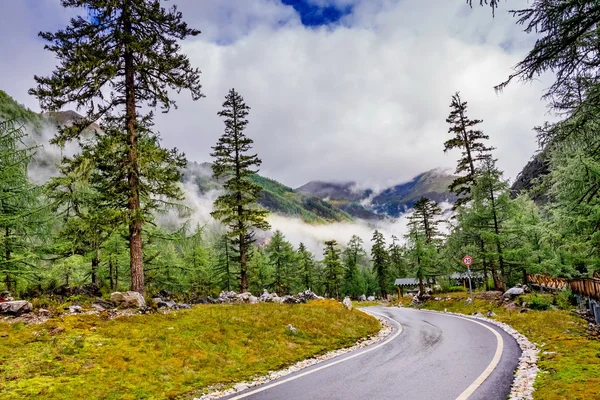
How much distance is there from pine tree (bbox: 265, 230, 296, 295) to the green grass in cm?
4631

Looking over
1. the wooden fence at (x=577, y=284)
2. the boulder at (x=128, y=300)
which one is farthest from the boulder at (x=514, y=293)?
the boulder at (x=128, y=300)

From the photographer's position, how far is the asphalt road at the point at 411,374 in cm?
678

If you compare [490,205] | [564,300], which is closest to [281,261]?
[490,205]

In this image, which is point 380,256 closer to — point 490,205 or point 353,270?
point 353,270

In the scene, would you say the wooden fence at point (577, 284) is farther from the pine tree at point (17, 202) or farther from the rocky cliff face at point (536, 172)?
the pine tree at point (17, 202)

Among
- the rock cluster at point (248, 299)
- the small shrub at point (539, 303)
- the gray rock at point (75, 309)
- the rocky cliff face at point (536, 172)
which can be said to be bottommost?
the small shrub at point (539, 303)

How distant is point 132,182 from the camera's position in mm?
14250

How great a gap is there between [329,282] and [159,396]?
61218 mm

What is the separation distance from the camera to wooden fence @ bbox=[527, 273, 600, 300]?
15.4m

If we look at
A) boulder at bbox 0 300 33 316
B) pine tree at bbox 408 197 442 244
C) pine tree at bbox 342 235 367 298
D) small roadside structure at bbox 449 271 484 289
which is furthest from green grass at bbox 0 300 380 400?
pine tree at bbox 342 235 367 298

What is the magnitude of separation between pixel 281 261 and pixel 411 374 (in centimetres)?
5571

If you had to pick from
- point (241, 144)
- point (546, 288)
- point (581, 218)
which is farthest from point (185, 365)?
point (546, 288)

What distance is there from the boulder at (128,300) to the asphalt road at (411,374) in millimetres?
7479

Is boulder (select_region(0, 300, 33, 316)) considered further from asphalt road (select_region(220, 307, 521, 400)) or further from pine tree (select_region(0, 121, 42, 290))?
asphalt road (select_region(220, 307, 521, 400))
